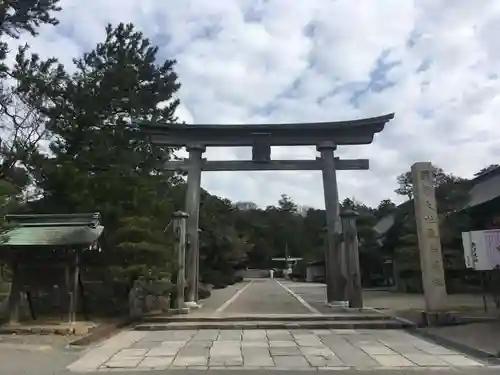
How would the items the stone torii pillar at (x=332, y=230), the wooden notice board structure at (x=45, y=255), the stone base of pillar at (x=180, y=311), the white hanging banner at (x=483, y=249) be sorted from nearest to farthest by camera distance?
the white hanging banner at (x=483, y=249), the wooden notice board structure at (x=45, y=255), the stone base of pillar at (x=180, y=311), the stone torii pillar at (x=332, y=230)

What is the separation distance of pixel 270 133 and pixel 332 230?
385 centimetres

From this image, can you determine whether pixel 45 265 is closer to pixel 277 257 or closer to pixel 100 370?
pixel 100 370

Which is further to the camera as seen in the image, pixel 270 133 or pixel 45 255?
pixel 270 133

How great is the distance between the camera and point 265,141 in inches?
687

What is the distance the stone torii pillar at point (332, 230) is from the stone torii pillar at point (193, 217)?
4.18 metres

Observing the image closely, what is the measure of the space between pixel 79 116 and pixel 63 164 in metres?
3.77

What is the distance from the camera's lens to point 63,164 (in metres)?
16.4

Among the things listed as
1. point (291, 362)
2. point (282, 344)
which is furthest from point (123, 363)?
point (282, 344)

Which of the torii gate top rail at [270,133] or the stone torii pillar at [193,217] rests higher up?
the torii gate top rail at [270,133]

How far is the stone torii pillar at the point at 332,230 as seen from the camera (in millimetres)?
16297

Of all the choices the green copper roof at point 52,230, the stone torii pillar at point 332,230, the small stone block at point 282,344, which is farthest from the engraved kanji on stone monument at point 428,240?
the green copper roof at point 52,230

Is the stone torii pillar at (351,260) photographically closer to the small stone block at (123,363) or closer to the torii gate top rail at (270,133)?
the torii gate top rail at (270,133)

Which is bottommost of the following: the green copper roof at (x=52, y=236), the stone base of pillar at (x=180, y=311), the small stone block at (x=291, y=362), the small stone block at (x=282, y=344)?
the small stone block at (x=291, y=362)

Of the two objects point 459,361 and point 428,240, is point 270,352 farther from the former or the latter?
point 428,240
